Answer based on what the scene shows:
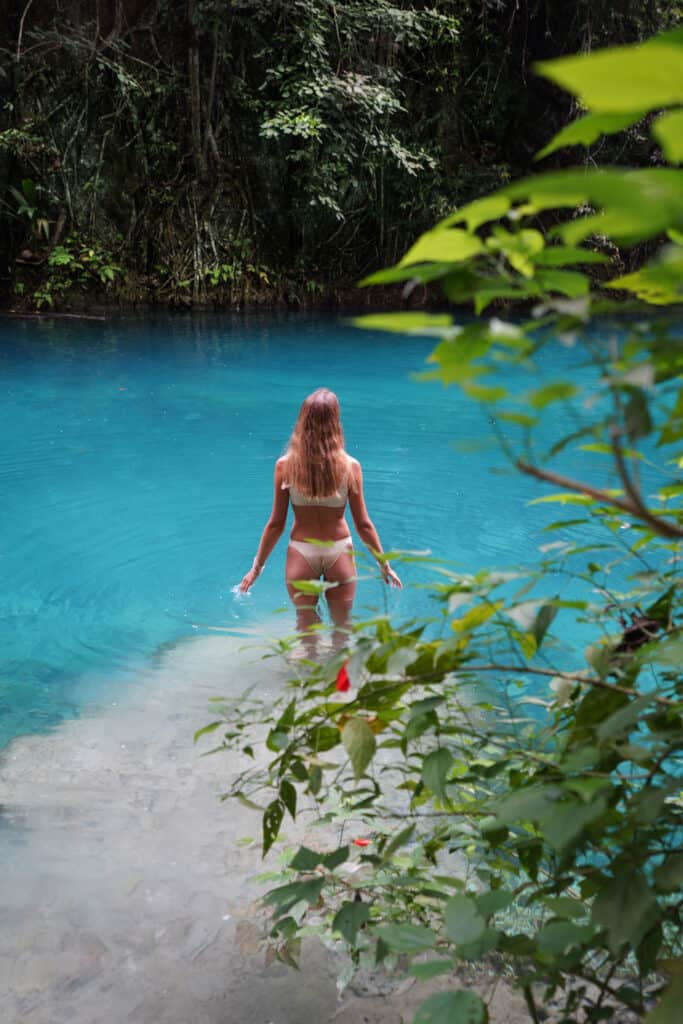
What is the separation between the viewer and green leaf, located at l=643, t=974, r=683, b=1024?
104 centimetres

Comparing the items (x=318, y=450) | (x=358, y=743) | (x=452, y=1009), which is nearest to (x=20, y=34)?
(x=318, y=450)

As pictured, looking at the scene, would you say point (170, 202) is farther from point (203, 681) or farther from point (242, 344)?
point (203, 681)

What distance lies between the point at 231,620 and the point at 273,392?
6.64 metres

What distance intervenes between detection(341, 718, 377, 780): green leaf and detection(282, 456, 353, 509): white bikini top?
11.4 feet

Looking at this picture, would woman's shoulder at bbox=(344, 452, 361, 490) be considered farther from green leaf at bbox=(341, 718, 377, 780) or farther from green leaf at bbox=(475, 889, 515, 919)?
green leaf at bbox=(475, 889, 515, 919)

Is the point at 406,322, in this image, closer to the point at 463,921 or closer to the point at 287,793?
the point at 463,921

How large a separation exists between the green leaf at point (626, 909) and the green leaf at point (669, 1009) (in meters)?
0.06

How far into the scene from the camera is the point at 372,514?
8.29 meters

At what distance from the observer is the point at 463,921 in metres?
1.24

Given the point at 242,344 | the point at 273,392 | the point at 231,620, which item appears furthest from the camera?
the point at 242,344

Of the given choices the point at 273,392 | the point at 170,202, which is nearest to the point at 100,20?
the point at 170,202

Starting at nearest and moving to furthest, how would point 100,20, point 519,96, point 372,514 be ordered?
1. point 372,514
2. point 100,20
3. point 519,96

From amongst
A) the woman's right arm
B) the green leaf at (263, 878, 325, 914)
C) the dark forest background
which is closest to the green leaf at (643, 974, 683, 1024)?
the green leaf at (263, 878, 325, 914)

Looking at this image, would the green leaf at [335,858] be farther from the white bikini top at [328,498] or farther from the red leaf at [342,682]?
the white bikini top at [328,498]
